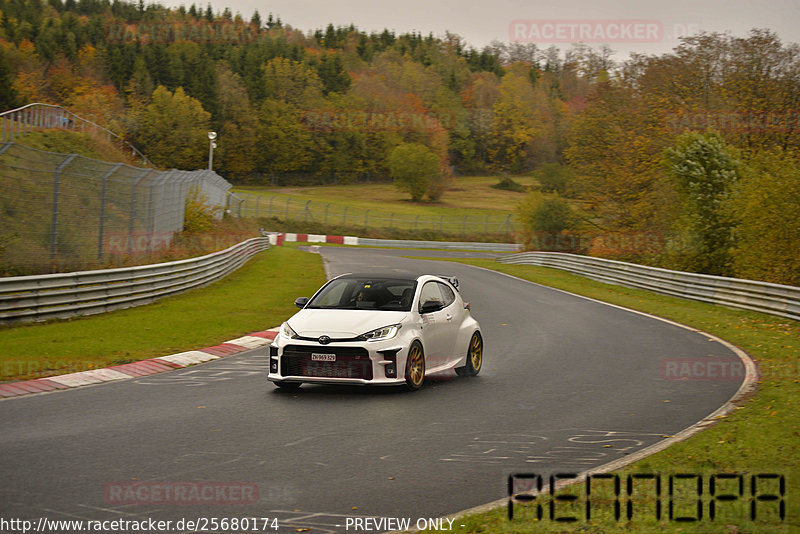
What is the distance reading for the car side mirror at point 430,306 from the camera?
11.2 metres

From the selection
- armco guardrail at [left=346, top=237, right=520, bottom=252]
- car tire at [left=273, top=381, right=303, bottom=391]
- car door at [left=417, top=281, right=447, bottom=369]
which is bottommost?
armco guardrail at [left=346, top=237, right=520, bottom=252]

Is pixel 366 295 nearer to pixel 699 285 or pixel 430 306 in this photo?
pixel 430 306

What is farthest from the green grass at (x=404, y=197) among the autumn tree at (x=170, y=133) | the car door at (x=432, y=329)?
the car door at (x=432, y=329)

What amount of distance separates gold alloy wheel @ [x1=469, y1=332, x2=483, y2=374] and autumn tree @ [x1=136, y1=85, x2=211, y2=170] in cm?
10402

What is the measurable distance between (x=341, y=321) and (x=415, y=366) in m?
1.13

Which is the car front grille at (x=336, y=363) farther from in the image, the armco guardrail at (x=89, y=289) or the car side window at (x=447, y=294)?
the armco guardrail at (x=89, y=289)

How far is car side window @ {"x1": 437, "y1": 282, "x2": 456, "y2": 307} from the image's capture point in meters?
12.2

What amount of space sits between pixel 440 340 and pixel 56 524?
22.5 ft

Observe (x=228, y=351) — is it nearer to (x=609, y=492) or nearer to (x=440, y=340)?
(x=440, y=340)

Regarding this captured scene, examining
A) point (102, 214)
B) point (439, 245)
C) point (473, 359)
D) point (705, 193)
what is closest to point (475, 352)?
point (473, 359)

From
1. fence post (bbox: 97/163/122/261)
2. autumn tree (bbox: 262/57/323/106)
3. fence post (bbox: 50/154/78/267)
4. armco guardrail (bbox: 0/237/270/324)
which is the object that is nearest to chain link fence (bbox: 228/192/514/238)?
autumn tree (bbox: 262/57/323/106)

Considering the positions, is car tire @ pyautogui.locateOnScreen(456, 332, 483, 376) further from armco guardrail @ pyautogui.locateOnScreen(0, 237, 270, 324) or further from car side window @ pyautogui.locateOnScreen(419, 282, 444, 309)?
armco guardrail @ pyautogui.locateOnScreen(0, 237, 270, 324)

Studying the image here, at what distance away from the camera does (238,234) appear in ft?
143

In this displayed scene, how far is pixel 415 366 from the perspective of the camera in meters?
10.8
